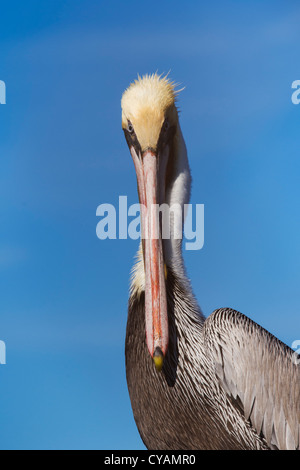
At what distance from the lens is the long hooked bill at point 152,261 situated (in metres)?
4.72

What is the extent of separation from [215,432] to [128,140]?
7.51 ft

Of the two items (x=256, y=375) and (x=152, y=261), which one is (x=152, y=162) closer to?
(x=152, y=261)

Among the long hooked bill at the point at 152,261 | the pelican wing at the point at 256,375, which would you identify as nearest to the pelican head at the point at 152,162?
the long hooked bill at the point at 152,261

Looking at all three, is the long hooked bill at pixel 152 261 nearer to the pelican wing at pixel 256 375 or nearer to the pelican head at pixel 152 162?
the pelican head at pixel 152 162

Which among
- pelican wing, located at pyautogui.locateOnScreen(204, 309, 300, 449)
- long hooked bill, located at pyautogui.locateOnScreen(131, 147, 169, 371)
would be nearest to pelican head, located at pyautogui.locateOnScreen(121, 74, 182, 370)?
long hooked bill, located at pyautogui.locateOnScreen(131, 147, 169, 371)

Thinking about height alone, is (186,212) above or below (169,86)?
below

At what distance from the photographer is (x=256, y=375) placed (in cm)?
495

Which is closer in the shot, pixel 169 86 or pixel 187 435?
pixel 187 435

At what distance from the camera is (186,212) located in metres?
5.20

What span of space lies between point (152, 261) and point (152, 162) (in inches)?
29.4
